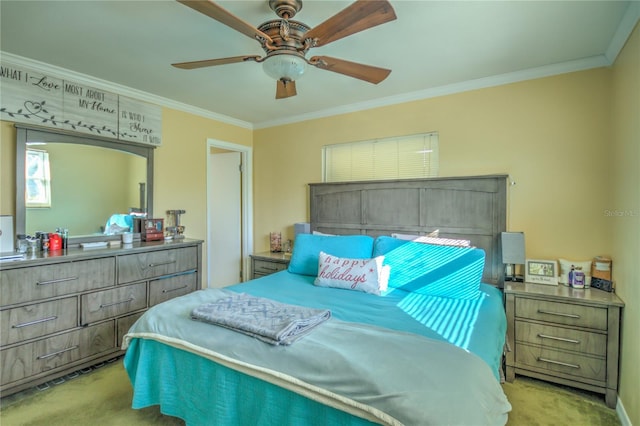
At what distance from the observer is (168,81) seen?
9.37 ft

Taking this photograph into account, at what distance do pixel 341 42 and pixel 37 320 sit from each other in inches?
114

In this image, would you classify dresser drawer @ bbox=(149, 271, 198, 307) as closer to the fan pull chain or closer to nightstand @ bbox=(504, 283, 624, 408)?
the fan pull chain

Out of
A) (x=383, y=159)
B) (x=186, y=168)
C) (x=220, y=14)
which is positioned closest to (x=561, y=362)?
(x=383, y=159)

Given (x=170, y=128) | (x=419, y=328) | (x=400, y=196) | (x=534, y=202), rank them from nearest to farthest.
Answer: (x=419, y=328)
(x=534, y=202)
(x=400, y=196)
(x=170, y=128)

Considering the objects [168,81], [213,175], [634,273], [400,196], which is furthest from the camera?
[213,175]

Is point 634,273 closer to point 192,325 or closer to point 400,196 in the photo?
point 400,196

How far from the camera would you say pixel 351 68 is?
192 centimetres

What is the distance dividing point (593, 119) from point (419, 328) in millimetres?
2246

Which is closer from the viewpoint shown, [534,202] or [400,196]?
[534,202]

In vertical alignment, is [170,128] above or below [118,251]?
above

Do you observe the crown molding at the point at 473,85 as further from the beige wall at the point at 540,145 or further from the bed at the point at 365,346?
the bed at the point at 365,346

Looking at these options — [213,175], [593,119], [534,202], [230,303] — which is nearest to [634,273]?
[534,202]

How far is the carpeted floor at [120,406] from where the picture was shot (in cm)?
188

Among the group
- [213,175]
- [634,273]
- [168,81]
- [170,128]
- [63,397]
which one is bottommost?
[63,397]
